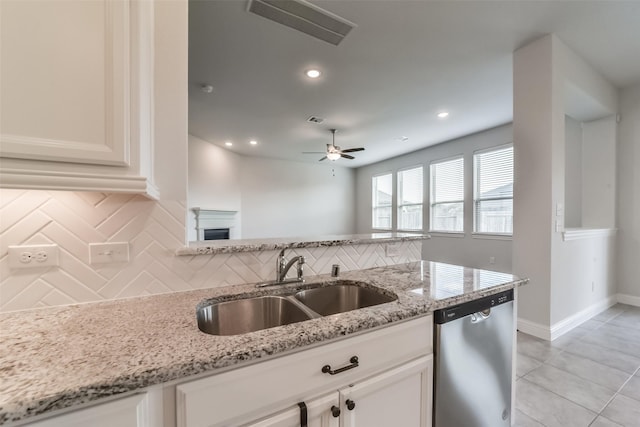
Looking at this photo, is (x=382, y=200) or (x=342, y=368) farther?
(x=382, y=200)

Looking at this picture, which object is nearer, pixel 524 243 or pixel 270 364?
pixel 270 364

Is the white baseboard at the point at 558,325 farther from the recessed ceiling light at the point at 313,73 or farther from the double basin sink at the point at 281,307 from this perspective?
the recessed ceiling light at the point at 313,73

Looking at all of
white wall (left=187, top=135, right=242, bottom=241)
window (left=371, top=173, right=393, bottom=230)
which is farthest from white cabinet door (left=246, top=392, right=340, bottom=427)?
window (left=371, top=173, right=393, bottom=230)

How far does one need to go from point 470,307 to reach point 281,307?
0.90 meters

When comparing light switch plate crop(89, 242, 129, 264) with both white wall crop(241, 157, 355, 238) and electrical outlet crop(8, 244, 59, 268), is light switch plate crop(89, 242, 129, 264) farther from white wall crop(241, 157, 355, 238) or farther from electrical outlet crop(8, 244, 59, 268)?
white wall crop(241, 157, 355, 238)

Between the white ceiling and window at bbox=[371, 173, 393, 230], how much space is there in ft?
9.59

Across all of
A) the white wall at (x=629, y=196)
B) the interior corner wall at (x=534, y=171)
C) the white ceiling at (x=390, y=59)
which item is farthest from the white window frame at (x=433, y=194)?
the interior corner wall at (x=534, y=171)

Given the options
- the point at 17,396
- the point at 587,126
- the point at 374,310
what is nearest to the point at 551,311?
the point at 374,310

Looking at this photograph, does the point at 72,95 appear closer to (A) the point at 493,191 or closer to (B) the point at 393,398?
(B) the point at 393,398

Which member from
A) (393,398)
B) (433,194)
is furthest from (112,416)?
(433,194)

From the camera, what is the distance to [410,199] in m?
6.93

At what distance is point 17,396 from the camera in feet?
1.71

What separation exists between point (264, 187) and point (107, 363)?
6.68 metres

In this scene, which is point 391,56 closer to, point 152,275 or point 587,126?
point 152,275
